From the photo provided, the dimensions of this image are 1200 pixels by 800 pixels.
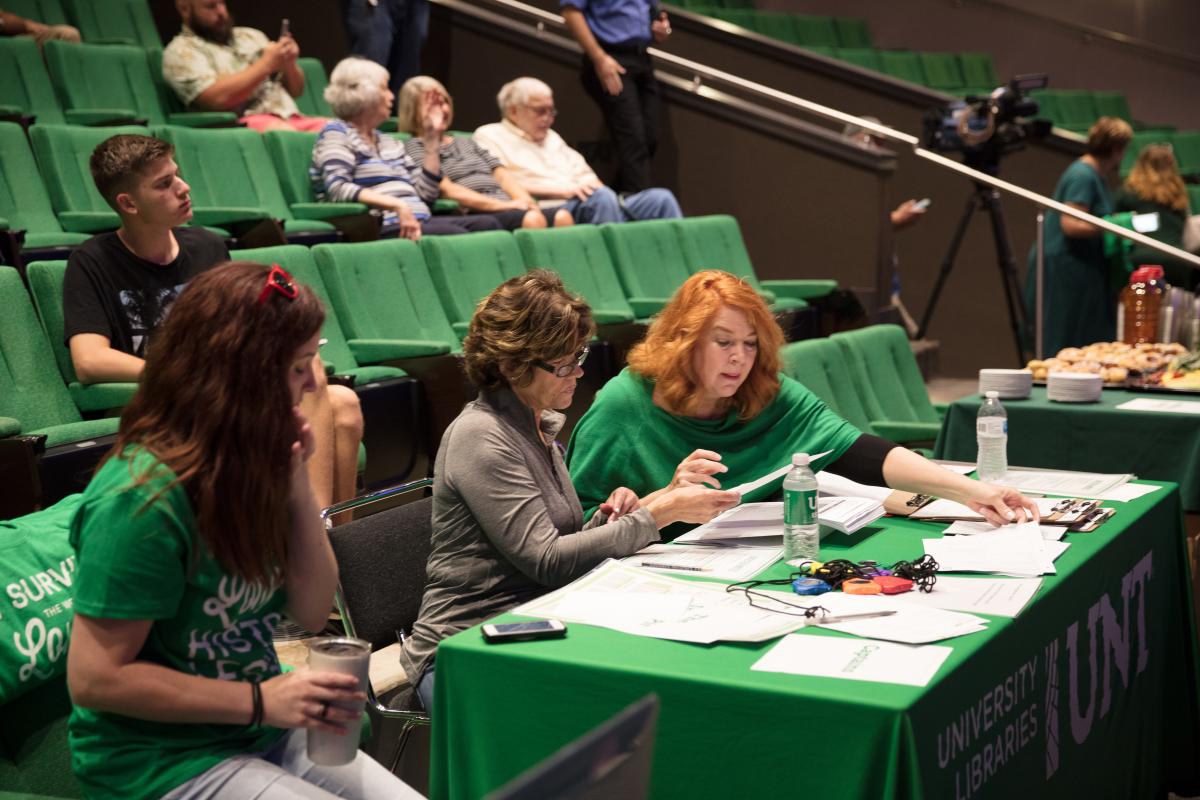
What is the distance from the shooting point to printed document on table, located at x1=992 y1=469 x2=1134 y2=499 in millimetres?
2666

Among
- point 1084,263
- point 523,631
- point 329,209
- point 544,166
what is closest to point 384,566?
point 523,631

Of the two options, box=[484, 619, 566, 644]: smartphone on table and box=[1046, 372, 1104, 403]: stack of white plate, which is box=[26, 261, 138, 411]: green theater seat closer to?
box=[484, 619, 566, 644]: smartphone on table

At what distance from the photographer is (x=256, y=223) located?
420cm

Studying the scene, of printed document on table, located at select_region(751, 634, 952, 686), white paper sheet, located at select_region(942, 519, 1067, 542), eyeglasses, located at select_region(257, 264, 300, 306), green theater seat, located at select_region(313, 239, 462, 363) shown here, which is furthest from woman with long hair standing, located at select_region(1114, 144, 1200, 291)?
eyeglasses, located at select_region(257, 264, 300, 306)

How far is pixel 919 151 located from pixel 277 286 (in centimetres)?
462

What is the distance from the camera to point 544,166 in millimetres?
5777

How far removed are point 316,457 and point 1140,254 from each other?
13.7 feet

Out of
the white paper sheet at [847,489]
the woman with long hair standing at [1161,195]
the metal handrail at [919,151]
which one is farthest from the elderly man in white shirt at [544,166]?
the white paper sheet at [847,489]

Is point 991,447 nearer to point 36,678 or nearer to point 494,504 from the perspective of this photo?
point 494,504

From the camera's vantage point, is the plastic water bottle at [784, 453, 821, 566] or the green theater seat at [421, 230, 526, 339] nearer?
the plastic water bottle at [784, 453, 821, 566]

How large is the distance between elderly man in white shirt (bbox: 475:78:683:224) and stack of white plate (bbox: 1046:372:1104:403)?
2.41 m

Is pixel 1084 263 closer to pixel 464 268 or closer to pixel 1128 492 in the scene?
pixel 464 268

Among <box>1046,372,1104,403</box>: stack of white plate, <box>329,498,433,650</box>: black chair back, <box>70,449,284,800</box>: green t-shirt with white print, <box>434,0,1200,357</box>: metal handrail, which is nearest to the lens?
<box>70,449,284,800</box>: green t-shirt with white print

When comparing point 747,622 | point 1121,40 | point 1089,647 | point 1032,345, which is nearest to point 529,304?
point 747,622
